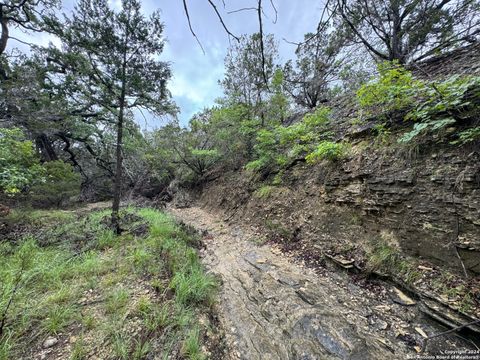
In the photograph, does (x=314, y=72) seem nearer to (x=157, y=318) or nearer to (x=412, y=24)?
(x=412, y=24)

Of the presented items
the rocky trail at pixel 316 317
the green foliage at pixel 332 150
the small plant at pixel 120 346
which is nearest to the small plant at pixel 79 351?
the small plant at pixel 120 346

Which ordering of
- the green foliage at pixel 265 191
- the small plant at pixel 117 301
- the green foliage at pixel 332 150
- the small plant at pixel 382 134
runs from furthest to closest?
1. the green foliage at pixel 265 191
2. the green foliage at pixel 332 150
3. the small plant at pixel 382 134
4. the small plant at pixel 117 301

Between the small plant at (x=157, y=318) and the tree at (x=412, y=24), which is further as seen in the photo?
the tree at (x=412, y=24)

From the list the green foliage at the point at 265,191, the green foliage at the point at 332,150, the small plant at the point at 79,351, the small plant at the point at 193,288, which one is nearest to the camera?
the small plant at the point at 79,351

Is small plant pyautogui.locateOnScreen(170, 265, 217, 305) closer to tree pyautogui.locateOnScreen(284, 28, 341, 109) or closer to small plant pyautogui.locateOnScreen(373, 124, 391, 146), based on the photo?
small plant pyautogui.locateOnScreen(373, 124, 391, 146)

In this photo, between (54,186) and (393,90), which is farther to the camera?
(54,186)

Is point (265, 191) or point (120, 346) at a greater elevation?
point (265, 191)

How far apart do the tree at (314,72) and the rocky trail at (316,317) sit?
7280 millimetres

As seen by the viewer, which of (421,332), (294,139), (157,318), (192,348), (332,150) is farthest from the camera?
(294,139)

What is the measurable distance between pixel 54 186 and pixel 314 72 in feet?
43.4

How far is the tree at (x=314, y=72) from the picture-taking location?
8.16m

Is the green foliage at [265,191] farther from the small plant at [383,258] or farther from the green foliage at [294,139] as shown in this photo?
the small plant at [383,258]

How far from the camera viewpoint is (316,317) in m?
2.30

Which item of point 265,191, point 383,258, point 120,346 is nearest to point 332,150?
point 383,258
